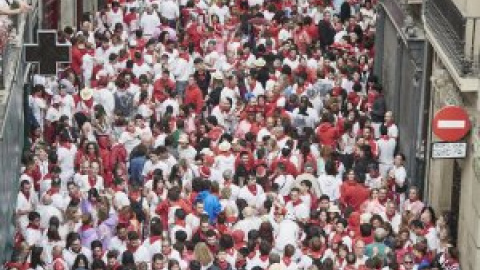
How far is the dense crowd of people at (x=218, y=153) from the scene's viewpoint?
3747 centimetres

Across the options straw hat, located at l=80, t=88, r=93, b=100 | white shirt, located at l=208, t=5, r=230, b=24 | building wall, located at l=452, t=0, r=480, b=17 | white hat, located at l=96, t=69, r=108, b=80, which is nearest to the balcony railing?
building wall, located at l=452, t=0, r=480, b=17

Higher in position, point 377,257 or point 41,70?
point 41,70

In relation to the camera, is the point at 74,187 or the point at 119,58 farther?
the point at 119,58

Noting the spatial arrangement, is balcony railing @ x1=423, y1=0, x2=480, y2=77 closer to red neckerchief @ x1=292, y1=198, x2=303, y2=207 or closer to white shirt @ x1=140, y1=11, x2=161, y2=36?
red neckerchief @ x1=292, y1=198, x2=303, y2=207

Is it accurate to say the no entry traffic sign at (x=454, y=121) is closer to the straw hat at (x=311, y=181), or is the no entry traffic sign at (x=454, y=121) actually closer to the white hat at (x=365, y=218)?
the white hat at (x=365, y=218)

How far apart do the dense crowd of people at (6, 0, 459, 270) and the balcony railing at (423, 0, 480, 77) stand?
110 inches

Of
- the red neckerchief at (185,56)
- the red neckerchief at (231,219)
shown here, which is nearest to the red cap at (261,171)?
the red neckerchief at (231,219)

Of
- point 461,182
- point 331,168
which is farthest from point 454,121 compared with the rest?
point 331,168

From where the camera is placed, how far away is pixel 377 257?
36562 mm

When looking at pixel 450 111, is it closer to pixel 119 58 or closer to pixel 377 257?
pixel 377 257

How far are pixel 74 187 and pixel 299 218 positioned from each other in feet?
14.4

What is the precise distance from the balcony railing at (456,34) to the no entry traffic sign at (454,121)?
0.76m

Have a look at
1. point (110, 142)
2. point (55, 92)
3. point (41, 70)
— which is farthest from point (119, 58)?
point (41, 70)

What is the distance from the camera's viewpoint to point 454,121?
38.8m
